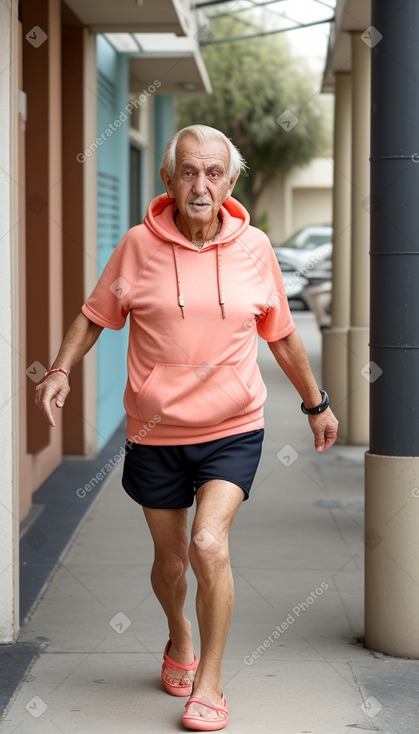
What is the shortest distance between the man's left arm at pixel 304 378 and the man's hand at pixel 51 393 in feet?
2.55

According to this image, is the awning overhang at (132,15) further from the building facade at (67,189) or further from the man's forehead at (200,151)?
the man's forehead at (200,151)

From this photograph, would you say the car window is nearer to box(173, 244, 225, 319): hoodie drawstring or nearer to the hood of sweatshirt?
the hood of sweatshirt

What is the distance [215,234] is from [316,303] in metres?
14.1

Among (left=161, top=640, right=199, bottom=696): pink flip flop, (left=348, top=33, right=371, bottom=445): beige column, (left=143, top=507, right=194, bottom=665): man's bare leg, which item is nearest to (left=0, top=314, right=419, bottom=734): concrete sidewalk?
(left=161, top=640, right=199, bottom=696): pink flip flop

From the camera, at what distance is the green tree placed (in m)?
45.9

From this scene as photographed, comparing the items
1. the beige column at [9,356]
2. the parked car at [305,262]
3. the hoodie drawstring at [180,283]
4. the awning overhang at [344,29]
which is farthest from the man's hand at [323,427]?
the parked car at [305,262]

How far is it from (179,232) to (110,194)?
7.52 m

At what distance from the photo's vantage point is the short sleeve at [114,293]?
4.25 meters

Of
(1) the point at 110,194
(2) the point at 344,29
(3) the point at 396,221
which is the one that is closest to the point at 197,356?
(3) the point at 396,221

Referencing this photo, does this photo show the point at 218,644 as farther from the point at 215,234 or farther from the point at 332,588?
the point at 332,588

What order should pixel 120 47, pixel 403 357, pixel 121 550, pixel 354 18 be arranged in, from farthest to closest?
pixel 120 47 → pixel 354 18 → pixel 121 550 → pixel 403 357

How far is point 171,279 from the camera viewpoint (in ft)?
13.8

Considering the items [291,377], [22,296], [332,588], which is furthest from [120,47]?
[291,377]

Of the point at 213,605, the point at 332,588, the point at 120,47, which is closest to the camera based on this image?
the point at 213,605
